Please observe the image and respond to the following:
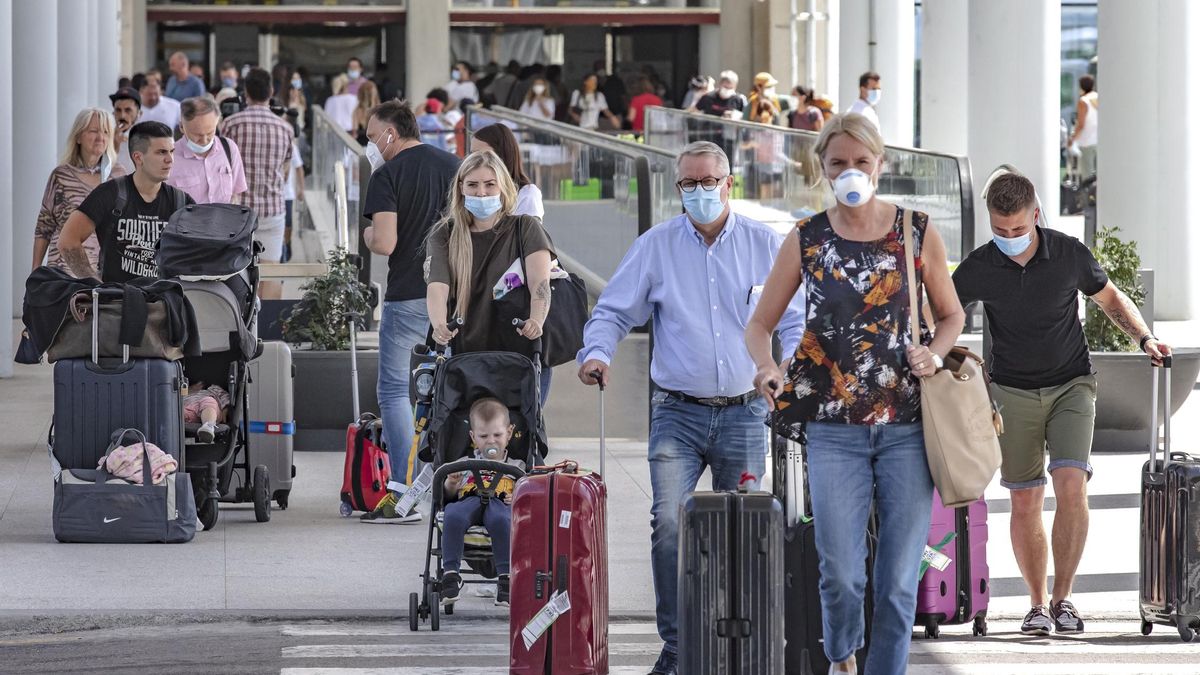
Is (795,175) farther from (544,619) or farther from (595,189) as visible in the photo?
(544,619)

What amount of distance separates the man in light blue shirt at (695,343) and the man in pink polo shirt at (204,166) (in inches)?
213

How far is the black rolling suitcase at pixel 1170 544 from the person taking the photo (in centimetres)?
733

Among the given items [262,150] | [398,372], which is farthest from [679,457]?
[262,150]

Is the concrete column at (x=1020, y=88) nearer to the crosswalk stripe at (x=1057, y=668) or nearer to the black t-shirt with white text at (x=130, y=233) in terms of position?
the black t-shirt with white text at (x=130, y=233)

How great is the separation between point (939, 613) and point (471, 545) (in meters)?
1.72

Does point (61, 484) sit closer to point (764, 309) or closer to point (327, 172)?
point (764, 309)

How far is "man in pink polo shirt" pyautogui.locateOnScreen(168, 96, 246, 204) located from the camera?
11.4 metres

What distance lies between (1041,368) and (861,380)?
2.00 m

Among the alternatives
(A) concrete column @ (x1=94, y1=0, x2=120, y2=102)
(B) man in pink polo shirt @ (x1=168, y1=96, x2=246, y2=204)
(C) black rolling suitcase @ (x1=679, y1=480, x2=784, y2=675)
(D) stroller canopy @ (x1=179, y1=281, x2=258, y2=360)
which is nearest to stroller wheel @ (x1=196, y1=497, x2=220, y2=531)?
(D) stroller canopy @ (x1=179, y1=281, x2=258, y2=360)

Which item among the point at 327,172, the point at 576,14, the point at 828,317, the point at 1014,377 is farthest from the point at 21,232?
the point at 576,14

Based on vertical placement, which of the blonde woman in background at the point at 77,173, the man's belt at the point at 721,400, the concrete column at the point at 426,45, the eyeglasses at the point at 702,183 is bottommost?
the man's belt at the point at 721,400

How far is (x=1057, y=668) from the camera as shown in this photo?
22.9 ft

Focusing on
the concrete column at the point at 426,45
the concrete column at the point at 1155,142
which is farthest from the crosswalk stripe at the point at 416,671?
the concrete column at the point at 426,45

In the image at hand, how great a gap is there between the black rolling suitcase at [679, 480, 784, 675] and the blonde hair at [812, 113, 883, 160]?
41.4 inches
